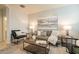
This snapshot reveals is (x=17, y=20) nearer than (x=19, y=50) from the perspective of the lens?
No

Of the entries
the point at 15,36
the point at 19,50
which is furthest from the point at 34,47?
the point at 15,36

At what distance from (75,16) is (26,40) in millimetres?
1715

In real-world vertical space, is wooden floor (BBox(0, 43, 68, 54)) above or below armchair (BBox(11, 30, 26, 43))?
below

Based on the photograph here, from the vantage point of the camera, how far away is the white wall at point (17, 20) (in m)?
2.95

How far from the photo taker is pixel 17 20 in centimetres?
302

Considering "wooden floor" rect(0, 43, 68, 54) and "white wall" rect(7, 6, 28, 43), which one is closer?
"wooden floor" rect(0, 43, 68, 54)

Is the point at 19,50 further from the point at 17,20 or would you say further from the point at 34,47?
the point at 17,20

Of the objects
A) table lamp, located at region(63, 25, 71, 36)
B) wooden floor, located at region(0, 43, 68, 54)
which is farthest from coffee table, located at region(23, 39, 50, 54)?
table lamp, located at region(63, 25, 71, 36)

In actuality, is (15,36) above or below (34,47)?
above

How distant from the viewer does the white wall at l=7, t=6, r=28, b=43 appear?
2.95m

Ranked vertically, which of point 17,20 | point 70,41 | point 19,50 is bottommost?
point 19,50

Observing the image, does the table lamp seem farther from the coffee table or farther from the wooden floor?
the coffee table
